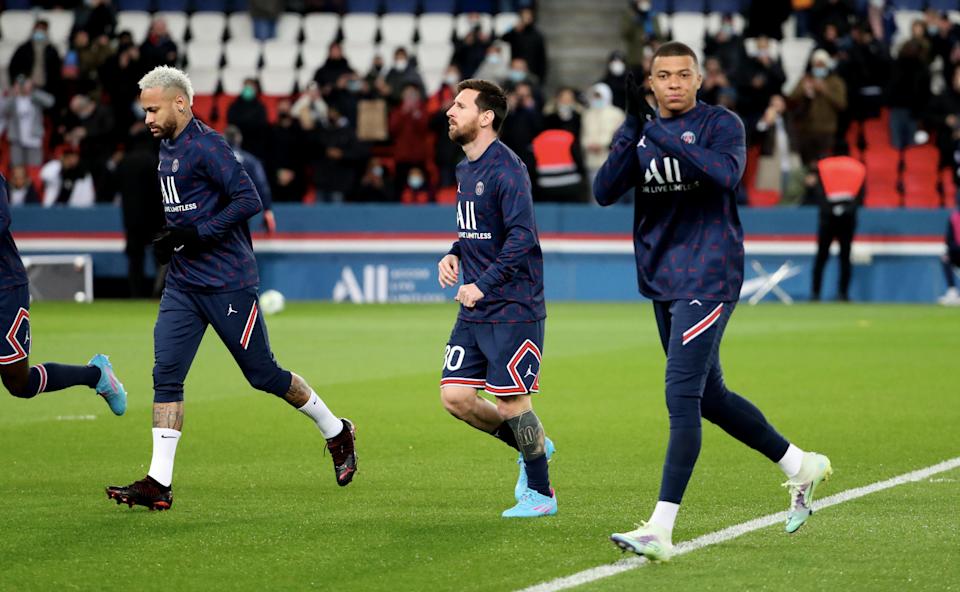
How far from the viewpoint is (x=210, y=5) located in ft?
111

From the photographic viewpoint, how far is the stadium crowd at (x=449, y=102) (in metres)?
27.4

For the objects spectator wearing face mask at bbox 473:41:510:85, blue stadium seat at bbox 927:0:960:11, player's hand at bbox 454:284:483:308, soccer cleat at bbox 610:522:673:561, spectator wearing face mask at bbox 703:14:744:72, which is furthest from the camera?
blue stadium seat at bbox 927:0:960:11

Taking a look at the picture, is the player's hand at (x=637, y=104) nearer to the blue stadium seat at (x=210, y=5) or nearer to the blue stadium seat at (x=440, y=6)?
the blue stadium seat at (x=440, y=6)

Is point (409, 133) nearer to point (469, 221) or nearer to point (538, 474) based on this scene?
point (469, 221)

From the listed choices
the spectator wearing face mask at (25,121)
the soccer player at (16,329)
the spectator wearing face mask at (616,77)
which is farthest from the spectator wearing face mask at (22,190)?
the soccer player at (16,329)

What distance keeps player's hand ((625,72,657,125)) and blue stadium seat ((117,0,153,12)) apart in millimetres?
A: 27679

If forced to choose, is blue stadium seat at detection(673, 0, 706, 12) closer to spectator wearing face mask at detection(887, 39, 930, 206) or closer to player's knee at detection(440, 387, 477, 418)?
spectator wearing face mask at detection(887, 39, 930, 206)

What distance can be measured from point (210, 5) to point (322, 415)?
84.4ft

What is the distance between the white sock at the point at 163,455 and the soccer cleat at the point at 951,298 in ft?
63.3

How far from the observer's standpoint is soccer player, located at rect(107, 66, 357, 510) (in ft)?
28.8

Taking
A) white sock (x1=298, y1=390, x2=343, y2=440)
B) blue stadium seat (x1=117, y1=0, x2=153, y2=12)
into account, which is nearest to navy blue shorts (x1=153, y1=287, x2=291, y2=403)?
white sock (x1=298, y1=390, x2=343, y2=440)

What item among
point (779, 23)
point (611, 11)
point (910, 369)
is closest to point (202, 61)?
point (611, 11)

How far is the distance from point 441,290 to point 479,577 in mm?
20075

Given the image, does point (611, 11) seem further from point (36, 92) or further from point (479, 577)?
point (479, 577)
